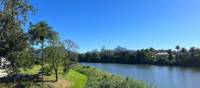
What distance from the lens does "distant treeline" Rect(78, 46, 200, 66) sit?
107 meters

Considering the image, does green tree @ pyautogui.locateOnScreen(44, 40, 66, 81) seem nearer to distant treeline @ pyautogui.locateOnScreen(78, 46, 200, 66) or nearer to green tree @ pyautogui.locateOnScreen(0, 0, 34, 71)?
green tree @ pyautogui.locateOnScreen(0, 0, 34, 71)

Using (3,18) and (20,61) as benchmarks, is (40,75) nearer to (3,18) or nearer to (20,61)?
(20,61)

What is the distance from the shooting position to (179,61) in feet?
358

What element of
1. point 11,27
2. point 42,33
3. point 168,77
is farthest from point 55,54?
point 168,77

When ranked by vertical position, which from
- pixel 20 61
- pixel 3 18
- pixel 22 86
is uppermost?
pixel 3 18

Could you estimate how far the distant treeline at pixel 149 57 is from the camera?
107 metres

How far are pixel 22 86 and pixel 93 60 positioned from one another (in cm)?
12484

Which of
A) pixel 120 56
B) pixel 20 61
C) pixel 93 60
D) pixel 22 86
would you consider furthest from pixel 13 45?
pixel 93 60

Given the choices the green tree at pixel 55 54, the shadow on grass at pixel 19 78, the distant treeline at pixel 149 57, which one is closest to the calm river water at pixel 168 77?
the green tree at pixel 55 54

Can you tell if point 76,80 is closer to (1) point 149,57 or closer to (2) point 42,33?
(2) point 42,33

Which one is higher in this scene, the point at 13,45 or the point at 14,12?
the point at 14,12

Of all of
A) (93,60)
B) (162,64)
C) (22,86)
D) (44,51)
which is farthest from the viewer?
(93,60)

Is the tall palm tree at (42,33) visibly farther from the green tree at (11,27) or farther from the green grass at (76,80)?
the green tree at (11,27)

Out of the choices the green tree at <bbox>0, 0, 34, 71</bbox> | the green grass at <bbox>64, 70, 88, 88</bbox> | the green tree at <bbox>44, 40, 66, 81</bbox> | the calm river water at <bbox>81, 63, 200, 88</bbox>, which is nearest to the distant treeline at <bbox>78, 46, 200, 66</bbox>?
the calm river water at <bbox>81, 63, 200, 88</bbox>
